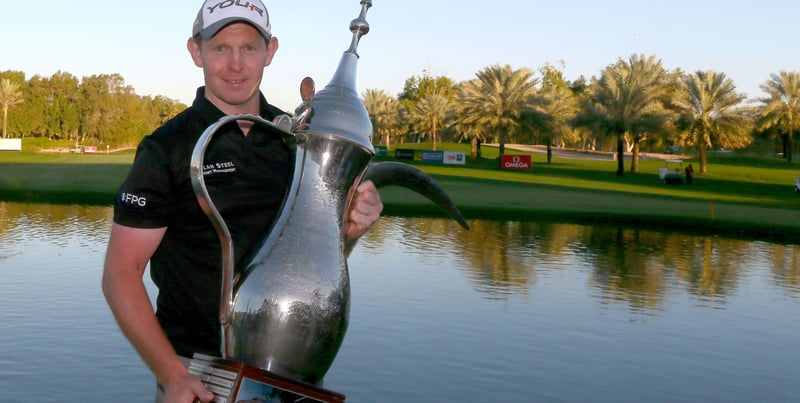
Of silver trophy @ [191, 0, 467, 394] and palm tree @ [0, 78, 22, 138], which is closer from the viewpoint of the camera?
silver trophy @ [191, 0, 467, 394]

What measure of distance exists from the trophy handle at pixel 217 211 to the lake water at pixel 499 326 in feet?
19.0

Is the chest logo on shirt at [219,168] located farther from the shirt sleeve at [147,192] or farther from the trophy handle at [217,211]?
the trophy handle at [217,211]

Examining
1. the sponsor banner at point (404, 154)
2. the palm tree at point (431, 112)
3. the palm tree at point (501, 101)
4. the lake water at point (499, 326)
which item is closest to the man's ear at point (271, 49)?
the lake water at point (499, 326)

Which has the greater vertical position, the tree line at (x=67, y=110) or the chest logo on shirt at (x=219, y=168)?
the tree line at (x=67, y=110)

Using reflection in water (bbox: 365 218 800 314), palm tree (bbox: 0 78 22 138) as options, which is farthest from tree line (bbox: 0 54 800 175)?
palm tree (bbox: 0 78 22 138)

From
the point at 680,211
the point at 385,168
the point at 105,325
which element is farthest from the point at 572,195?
the point at 385,168

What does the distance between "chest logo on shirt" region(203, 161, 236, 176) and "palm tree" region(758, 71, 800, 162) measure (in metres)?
75.8

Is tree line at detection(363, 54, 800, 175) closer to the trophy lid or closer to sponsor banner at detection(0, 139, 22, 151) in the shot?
sponsor banner at detection(0, 139, 22, 151)

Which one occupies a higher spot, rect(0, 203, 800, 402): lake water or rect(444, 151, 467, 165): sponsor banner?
rect(444, 151, 467, 165): sponsor banner

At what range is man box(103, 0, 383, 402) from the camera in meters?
2.32

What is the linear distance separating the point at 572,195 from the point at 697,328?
26.2 metres

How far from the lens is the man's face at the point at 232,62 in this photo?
2.54m

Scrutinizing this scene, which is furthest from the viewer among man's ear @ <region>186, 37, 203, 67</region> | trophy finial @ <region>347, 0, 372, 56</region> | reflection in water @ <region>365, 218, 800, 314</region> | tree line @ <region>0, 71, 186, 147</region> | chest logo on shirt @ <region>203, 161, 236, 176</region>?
tree line @ <region>0, 71, 186, 147</region>

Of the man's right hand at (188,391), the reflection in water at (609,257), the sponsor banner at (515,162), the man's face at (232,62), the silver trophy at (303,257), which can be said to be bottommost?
the reflection in water at (609,257)
